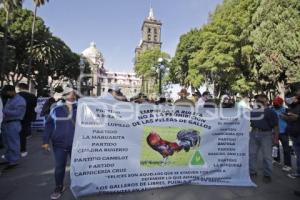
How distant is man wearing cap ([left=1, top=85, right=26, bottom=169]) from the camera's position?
24.7ft

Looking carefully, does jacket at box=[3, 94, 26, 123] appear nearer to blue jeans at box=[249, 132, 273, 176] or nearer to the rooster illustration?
the rooster illustration

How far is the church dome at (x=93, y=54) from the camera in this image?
149625 mm

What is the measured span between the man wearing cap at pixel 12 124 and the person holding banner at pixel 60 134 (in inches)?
90.6

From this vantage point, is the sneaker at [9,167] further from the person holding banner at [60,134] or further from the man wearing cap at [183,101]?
the man wearing cap at [183,101]

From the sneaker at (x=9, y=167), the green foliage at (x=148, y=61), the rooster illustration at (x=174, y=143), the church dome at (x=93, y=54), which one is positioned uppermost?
the church dome at (x=93, y=54)

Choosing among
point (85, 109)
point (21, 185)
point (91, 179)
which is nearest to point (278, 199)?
point (91, 179)

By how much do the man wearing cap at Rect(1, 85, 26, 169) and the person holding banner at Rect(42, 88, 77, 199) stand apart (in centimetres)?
230

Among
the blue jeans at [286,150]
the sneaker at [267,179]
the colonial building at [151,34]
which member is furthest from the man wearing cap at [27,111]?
the colonial building at [151,34]

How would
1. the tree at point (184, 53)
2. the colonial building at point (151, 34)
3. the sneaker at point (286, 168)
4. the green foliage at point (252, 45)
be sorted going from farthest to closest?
the colonial building at point (151, 34), the tree at point (184, 53), the green foliage at point (252, 45), the sneaker at point (286, 168)

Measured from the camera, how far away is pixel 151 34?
451 ft

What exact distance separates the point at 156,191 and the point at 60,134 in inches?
79.2

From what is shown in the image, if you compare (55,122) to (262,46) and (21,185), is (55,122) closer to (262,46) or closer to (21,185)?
(21,185)

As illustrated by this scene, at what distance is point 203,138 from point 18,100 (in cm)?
434

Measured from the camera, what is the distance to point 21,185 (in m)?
6.27
